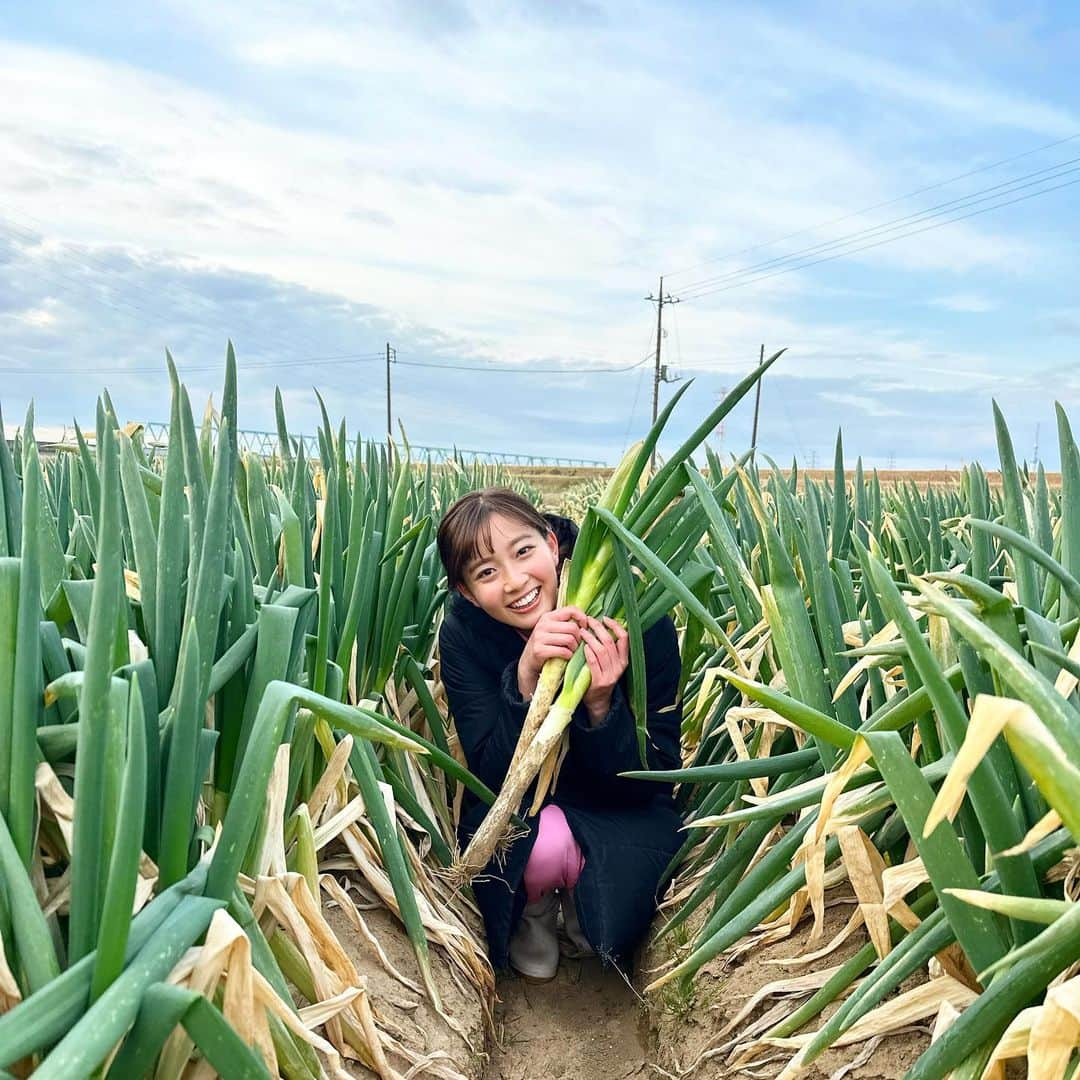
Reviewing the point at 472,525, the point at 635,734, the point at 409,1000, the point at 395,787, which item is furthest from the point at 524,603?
the point at 409,1000

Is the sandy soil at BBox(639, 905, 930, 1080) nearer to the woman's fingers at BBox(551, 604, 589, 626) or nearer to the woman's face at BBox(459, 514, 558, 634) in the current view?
the woman's fingers at BBox(551, 604, 589, 626)

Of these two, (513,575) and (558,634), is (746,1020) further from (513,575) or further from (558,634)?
(513,575)

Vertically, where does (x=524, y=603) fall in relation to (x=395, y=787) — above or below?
above

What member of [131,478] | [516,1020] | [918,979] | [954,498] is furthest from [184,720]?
[954,498]

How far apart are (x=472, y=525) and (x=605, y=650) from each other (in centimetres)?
36

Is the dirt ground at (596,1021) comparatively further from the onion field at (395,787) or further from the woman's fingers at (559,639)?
the woman's fingers at (559,639)

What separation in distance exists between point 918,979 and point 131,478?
3.49 ft

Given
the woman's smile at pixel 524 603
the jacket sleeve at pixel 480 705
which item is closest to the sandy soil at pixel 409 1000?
the jacket sleeve at pixel 480 705

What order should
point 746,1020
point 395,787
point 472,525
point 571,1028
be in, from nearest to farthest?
point 746,1020, point 395,787, point 571,1028, point 472,525

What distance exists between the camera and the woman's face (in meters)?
1.94

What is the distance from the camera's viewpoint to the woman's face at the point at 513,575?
6.37 feet

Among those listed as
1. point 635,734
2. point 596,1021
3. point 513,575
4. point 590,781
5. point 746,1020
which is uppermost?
point 513,575

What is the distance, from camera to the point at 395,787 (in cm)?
173

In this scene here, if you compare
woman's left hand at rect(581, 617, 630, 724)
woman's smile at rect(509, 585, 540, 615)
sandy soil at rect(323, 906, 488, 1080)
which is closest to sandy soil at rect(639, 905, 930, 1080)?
sandy soil at rect(323, 906, 488, 1080)
